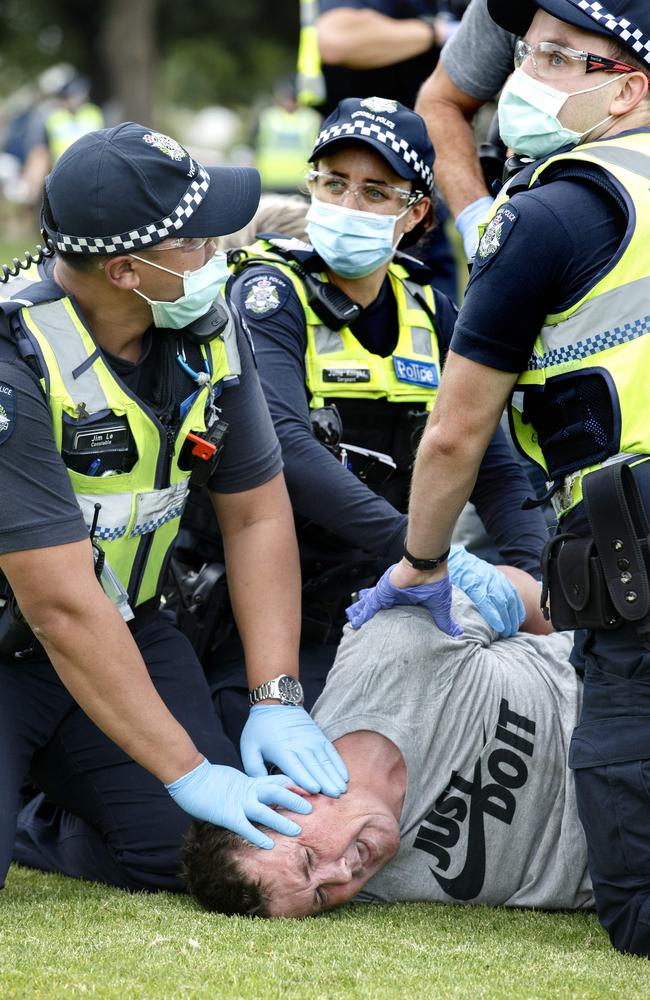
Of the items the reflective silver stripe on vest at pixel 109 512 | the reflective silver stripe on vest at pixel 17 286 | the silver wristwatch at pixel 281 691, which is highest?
the reflective silver stripe on vest at pixel 17 286

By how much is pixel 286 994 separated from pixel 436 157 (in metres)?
2.75

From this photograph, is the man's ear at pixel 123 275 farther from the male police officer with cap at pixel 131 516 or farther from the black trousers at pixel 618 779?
the black trousers at pixel 618 779

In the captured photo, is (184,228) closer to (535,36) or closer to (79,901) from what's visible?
(535,36)

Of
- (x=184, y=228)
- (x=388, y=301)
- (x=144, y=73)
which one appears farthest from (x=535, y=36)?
(x=144, y=73)

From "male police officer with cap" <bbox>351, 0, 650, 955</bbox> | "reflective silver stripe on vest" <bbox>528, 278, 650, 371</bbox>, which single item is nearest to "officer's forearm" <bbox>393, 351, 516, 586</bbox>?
"male police officer with cap" <bbox>351, 0, 650, 955</bbox>

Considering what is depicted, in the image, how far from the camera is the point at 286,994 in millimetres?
2359

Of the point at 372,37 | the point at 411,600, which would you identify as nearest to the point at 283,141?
the point at 372,37

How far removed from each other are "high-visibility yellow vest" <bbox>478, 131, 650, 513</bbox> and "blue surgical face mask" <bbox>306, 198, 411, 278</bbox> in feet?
3.96

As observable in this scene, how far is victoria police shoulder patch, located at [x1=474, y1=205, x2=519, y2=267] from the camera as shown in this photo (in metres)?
2.55

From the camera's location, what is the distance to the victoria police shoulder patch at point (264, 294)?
3.87m

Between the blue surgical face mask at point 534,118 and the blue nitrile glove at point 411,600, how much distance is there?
0.96m

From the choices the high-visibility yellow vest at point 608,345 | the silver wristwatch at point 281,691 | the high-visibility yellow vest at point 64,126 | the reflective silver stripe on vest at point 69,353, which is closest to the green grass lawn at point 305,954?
the silver wristwatch at point 281,691

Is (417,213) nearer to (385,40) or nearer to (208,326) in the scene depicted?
(208,326)

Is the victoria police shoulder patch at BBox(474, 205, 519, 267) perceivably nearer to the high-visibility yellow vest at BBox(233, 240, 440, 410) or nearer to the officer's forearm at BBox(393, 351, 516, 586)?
the officer's forearm at BBox(393, 351, 516, 586)
